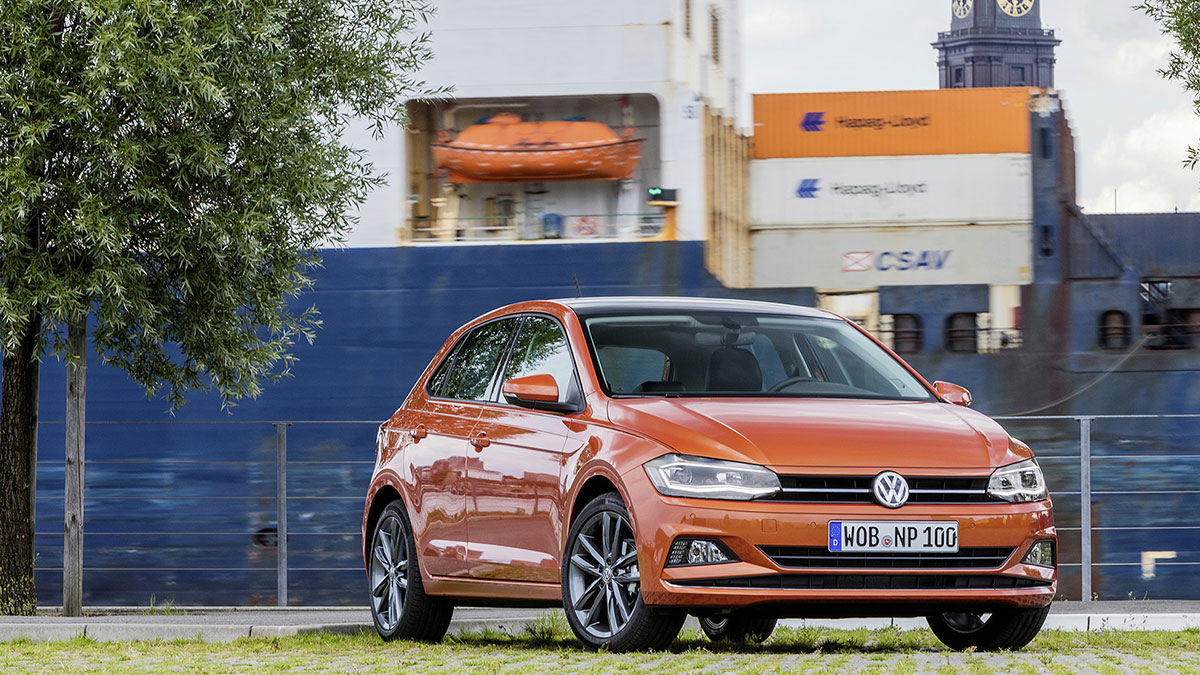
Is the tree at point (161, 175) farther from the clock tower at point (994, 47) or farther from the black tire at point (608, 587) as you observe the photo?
the clock tower at point (994, 47)

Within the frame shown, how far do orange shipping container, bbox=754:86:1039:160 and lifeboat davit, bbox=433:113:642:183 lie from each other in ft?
7.46

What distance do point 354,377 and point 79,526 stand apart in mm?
14226

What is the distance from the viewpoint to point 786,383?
282 inches

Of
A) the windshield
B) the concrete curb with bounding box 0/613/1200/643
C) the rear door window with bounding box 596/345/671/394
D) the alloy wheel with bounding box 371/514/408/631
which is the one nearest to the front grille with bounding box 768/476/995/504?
the windshield

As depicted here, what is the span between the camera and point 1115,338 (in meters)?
27.5

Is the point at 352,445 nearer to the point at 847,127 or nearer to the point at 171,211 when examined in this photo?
the point at 847,127

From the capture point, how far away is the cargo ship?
990 inches

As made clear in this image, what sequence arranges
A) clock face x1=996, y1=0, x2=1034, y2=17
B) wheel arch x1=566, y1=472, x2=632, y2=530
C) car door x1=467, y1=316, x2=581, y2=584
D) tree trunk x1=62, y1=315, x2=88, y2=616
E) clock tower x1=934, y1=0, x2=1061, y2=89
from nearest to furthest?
wheel arch x1=566, y1=472, x2=632, y2=530, car door x1=467, y1=316, x2=581, y2=584, tree trunk x1=62, y1=315, x2=88, y2=616, clock tower x1=934, y1=0, x2=1061, y2=89, clock face x1=996, y1=0, x2=1034, y2=17

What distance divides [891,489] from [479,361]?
2.48 m

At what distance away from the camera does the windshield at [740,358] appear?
705 centimetres

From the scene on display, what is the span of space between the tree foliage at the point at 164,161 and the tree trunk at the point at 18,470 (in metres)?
0.46

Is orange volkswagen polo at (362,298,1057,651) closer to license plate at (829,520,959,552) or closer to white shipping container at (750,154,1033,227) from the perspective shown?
license plate at (829,520,959,552)

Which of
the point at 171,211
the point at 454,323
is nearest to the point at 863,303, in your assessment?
the point at 454,323

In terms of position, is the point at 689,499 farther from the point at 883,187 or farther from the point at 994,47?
the point at 994,47
